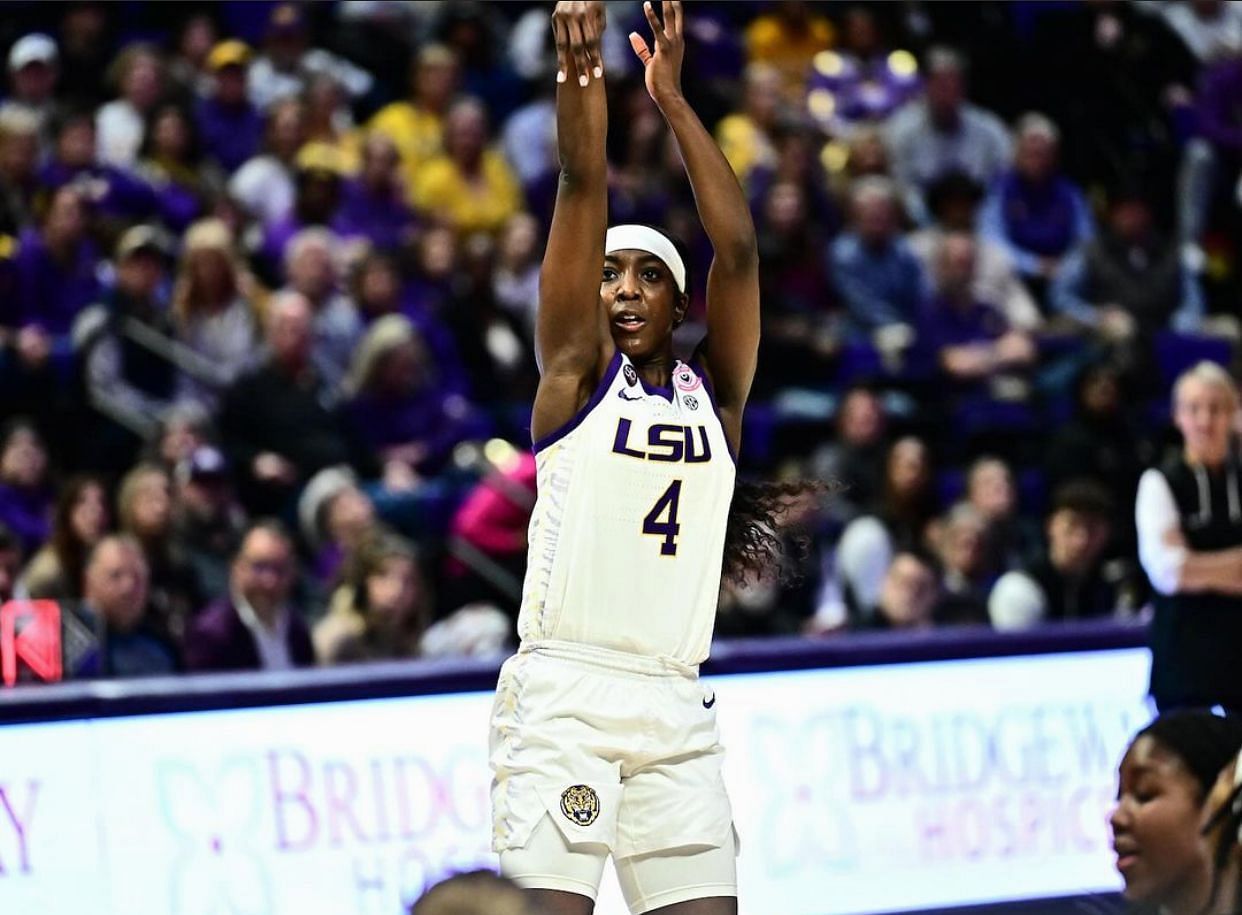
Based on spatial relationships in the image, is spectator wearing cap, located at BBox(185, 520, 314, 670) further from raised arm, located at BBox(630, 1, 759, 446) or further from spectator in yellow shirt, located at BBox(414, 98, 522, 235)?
spectator in yellow shirt, located at BBox(414, 98, 522, 235)

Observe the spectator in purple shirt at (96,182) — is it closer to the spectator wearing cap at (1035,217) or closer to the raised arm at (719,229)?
the spectator wearing cap at (1035,217)

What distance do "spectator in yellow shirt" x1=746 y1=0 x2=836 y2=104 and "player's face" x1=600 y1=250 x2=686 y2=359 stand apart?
9.66m

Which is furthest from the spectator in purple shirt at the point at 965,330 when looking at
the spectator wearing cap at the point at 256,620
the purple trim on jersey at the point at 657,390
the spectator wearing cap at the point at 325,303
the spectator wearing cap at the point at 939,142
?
the purple trim on jersey at the point at 657,390

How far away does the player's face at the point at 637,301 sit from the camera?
4621mm

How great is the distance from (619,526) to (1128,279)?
913 centimetres

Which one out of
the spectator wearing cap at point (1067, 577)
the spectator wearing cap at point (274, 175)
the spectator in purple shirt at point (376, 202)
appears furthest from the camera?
the spectator in purple shirt at point (376, 202)

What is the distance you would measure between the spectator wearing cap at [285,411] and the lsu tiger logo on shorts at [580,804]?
5.69 meters

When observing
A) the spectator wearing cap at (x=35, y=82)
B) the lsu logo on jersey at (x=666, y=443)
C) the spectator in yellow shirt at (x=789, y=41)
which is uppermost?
the spectator in yellow shirt at (x=789, y=41)

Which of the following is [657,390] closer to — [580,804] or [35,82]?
[580,804]

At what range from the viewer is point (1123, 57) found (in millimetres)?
14711

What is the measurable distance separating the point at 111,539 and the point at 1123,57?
363 inches

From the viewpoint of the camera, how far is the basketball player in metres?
4.34

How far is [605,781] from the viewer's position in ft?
14.3

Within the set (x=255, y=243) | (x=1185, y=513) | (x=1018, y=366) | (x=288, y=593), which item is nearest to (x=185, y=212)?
(x=255, y=243)
